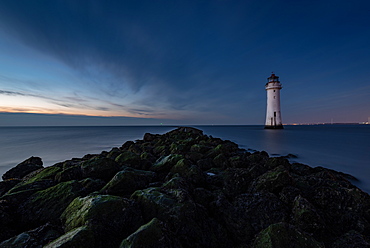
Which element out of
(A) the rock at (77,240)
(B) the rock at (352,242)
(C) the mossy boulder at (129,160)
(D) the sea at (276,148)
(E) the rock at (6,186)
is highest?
(C) the mossy boulder at (129,160)

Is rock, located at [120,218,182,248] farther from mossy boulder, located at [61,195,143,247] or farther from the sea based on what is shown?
the sea

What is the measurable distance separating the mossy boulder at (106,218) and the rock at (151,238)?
1.58 ft

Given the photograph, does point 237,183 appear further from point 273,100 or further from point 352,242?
point 273,100

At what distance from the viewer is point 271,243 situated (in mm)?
2502

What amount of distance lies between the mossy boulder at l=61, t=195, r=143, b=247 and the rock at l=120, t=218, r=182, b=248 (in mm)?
481

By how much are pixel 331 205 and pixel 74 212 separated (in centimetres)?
531

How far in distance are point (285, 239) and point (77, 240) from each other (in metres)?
2.84

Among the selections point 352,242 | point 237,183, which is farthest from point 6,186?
point 352,242

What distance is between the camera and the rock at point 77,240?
7.30ft

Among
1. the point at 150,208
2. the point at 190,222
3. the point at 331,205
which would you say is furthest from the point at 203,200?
the point at 331,205

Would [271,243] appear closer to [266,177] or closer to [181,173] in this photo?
[266,177]

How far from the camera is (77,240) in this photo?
2.30 m

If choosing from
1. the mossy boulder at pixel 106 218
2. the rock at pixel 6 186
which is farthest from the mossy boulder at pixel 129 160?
the mossy boulder at pixel 106 218

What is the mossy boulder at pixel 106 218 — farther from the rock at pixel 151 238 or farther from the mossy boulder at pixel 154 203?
the rock at pixel 151 238
